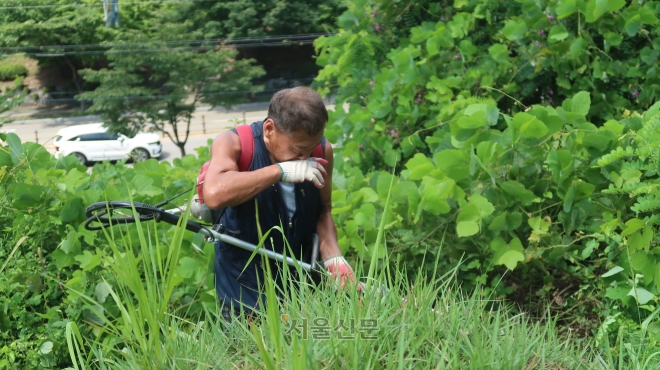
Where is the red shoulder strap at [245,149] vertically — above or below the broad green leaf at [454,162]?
above

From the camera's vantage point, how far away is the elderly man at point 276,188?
2.33m

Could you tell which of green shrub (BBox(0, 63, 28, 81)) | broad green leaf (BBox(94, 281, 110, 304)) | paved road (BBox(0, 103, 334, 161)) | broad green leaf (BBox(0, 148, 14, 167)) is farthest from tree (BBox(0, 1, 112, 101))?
broad green leaf (BBox(94, 281, 110, 304))

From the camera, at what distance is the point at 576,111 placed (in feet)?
10.7

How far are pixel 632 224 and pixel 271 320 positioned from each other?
1770 mm

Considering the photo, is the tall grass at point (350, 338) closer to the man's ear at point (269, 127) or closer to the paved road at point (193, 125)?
the man's ear at point (269, 127)

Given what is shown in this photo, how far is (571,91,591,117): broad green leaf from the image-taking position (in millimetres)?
3234

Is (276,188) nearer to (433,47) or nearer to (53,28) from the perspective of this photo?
(433,47)

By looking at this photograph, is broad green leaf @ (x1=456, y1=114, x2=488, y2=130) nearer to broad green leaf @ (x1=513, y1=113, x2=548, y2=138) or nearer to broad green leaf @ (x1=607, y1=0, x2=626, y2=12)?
broad green leaf @ (x1=513, y1=113, x2=548, y2=138)

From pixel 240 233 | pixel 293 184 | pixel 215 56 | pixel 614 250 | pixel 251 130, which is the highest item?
pixel 251 130

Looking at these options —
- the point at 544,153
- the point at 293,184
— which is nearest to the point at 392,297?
the point at 293,184

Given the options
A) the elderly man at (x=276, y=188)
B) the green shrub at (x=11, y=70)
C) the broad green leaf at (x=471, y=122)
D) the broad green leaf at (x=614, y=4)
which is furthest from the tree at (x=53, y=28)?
the elderly man at (x=276, y=188)

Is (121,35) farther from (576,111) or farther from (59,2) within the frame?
(576,111)

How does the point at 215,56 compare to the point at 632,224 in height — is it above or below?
below

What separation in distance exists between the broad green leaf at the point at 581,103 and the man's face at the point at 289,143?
145 cm
